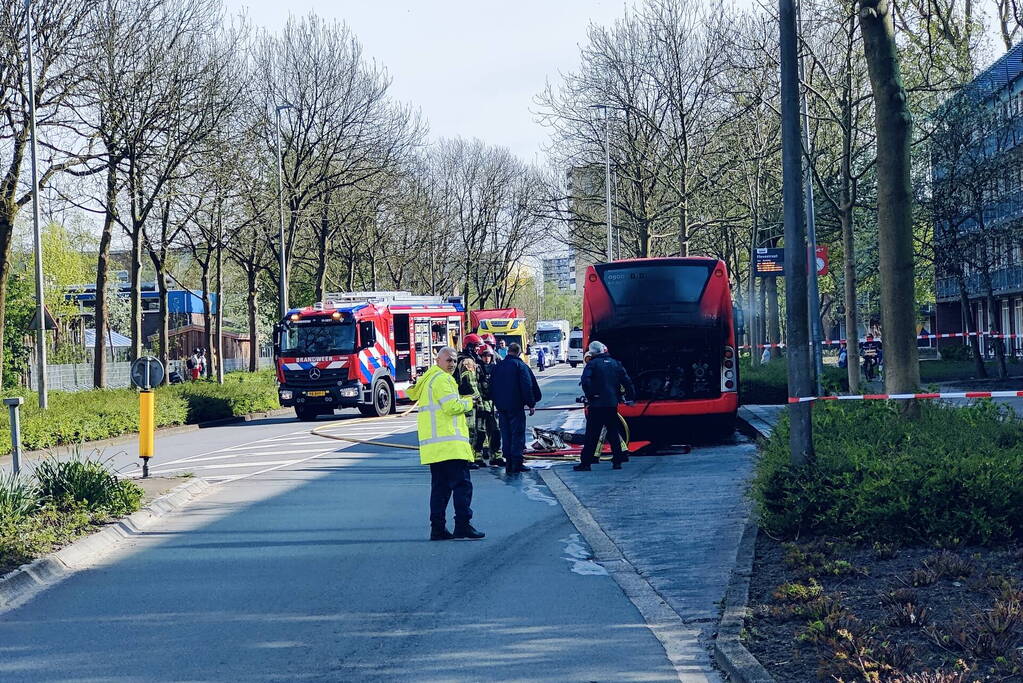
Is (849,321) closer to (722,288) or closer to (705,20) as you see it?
(722,288)

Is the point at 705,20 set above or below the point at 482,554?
above

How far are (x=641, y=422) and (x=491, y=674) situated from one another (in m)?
13.8

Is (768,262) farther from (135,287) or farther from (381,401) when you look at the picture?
(135,287)

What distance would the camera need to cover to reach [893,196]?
12.7 metres

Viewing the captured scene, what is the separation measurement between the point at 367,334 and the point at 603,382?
46.9 feet

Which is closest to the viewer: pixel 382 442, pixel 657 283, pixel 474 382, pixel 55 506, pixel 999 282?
pixel 55 506

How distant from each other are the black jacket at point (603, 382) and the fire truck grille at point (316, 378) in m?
13.6

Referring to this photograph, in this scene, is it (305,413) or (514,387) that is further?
(305,413)

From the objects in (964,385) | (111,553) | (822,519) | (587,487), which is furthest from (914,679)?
(964,385)

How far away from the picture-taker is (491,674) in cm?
608

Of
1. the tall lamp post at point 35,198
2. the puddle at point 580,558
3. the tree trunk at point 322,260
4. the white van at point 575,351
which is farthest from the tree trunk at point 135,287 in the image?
the white van at point 575,351

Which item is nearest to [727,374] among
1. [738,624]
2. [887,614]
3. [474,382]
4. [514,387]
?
[474,382]

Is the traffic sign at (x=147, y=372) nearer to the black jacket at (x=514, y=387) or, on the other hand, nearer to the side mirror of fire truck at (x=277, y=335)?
the black jacket at (x=514, y=387)

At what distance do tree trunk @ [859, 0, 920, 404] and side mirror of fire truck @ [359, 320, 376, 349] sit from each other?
1789 centimetres
